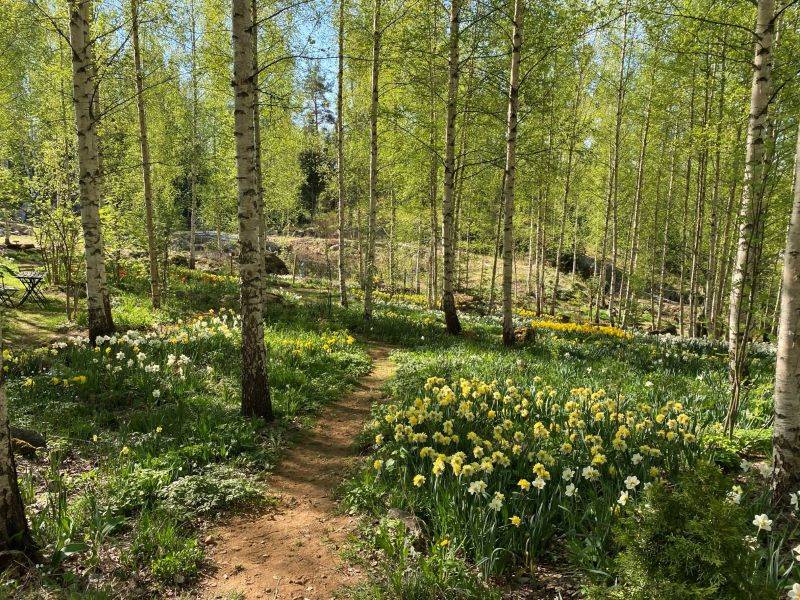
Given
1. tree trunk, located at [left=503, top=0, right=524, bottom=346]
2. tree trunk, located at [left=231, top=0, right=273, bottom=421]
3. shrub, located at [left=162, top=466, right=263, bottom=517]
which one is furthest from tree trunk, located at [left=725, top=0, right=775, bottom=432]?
tree trunk, located at [left=231, top=0, right=273, bottom=421]

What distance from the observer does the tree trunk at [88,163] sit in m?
8.02

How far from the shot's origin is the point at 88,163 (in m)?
8.30

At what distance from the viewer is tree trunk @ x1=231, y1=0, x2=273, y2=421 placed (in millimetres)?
5371

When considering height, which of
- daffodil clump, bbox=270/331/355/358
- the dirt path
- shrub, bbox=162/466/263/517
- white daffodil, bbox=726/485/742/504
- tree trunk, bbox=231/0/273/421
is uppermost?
tree trunk, bbox=231/0/273/421

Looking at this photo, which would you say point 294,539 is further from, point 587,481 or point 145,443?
point 587,481

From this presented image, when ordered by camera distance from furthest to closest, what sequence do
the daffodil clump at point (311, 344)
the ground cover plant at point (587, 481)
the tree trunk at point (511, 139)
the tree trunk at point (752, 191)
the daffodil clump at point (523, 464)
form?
the tree trunk at point (511, 139) → the daffodil clump at point (311, 344) → the tree trunk at point (752, 191) → the daffodil clump at point (523, 464) → the ground cover plant at point (587, 481)

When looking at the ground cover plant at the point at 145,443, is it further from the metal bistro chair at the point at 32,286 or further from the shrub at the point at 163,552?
the metal bistro chair at the point at 32,286

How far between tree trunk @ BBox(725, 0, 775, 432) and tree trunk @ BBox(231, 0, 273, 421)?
5.09 metres

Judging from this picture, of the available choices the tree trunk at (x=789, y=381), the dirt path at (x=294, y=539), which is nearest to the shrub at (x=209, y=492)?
the dirt path at (x=294, y=539)

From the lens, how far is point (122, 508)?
3.96 meters

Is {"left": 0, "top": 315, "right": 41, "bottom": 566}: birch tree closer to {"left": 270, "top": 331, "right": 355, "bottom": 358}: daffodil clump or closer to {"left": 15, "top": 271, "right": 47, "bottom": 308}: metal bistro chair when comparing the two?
{"left": 270, "top": 331, "right": 355, "bottom": 358}: daffodil clump

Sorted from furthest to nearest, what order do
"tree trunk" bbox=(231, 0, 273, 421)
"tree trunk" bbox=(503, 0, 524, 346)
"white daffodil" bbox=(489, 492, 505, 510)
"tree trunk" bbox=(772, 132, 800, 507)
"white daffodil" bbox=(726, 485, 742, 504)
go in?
"tree trunk" bbox=(503, 0, 524, 346)
"tree trunk" bbox=(231, 0, 273, 421)
"tree trunk" bbox=(772, 132, 800, 507)
"white daffodil" bbox=(489, 492, 505, 510)
"white daffodil" bbox=(726, 485, 742, 504)

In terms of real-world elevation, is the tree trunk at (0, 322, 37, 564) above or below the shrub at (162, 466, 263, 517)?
above

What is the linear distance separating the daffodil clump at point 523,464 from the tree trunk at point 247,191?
1.90 m
